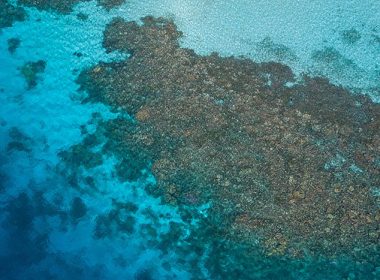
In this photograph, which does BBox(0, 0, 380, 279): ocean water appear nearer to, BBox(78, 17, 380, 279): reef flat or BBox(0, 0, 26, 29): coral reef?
BBox(0, 0, 26, 29): coral reef

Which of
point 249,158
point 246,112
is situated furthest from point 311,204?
point 246,112

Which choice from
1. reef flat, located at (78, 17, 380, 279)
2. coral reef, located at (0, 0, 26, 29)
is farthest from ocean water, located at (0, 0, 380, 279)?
reef flat, located at (78, 17, 380, 279)

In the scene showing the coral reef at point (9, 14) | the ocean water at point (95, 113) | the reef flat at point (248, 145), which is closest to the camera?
the ocean water at point (95, 113)

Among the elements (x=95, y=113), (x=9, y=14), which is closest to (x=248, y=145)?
(x=95, y=113)

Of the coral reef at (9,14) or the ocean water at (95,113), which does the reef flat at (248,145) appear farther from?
the coral reef at (9,14)

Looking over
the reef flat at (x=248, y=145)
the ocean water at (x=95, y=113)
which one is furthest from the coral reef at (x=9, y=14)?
the reef flat at (x=248, y=145)

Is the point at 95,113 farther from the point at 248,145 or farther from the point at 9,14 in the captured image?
the point at 9,14

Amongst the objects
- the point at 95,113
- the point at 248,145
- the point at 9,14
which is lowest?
the point at 95,113
